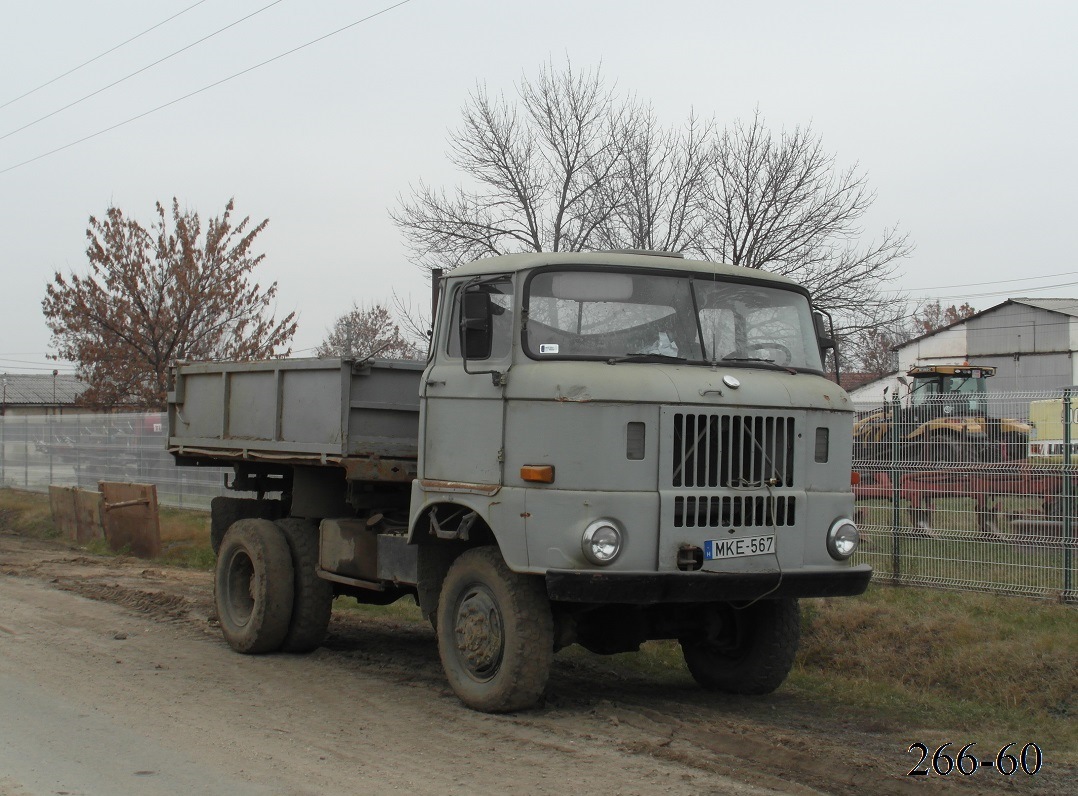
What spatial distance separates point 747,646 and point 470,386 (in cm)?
269

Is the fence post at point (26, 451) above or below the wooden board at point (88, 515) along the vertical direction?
above

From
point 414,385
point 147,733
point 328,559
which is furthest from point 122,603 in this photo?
point 147,733

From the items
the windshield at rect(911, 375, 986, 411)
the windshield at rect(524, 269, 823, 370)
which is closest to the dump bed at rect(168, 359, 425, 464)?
the windshield at rect(524, 269, 823, 370)

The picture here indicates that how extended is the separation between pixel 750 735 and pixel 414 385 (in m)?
3.73

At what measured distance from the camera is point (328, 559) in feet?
29.9

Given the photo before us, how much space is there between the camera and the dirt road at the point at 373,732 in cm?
564

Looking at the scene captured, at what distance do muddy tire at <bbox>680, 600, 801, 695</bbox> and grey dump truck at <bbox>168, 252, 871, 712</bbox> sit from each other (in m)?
0.01

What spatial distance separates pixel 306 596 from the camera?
9359 mm

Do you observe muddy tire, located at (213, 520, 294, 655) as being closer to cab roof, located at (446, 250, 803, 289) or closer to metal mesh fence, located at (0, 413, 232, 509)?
cab roof, located at (446, 250, 803, 289)

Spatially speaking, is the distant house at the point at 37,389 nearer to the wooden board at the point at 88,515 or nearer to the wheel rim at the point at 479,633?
the wooden board at the point at 88,515

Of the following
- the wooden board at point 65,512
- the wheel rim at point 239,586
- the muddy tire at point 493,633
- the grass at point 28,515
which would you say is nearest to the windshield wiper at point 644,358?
the muddy tire at point 493,633

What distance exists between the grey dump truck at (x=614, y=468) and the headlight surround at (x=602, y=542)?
0.01 m

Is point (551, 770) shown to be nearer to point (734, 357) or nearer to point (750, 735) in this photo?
point (750, 735)

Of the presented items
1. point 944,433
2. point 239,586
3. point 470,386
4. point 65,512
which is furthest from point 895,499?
point 65,512
